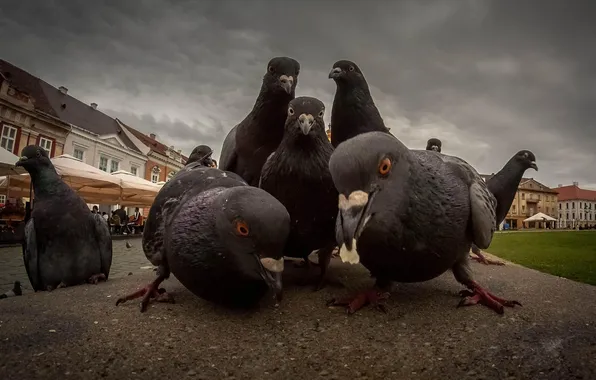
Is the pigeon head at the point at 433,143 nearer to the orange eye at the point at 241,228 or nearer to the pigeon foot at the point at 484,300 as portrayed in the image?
the pigeon foot at the point at 484,300

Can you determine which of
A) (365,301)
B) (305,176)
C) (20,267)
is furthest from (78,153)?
(365,301)

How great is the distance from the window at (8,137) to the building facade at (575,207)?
102m

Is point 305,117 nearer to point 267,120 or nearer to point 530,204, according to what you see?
point 267,120

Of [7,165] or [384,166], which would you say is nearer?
[384,166]

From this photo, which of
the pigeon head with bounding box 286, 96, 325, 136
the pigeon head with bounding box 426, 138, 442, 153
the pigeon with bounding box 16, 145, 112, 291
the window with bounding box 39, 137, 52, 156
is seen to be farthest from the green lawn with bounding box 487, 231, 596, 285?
the window with bounding box 39, 137, 52, 156

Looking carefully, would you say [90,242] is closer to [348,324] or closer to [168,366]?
[168,366]

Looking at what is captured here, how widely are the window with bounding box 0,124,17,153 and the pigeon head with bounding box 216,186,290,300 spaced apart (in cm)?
3094

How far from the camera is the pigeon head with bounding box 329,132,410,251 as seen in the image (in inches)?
89.7

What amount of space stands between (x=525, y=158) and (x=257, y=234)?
606 centimetres

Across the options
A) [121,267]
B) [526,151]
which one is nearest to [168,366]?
[526,151]

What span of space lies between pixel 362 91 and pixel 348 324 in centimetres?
276

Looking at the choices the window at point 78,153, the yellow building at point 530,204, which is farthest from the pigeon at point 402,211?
the yellow building at point 530,204

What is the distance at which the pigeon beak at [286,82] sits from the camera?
3713mm

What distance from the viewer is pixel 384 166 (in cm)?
245
